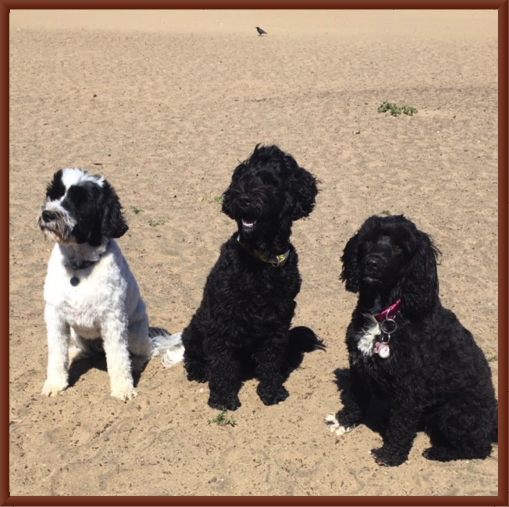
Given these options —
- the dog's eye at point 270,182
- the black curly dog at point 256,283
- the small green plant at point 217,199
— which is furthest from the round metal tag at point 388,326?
the small green plant at point 217,199

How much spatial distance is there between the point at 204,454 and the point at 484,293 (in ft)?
12.7

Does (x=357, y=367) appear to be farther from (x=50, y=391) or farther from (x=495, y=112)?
(x=495, y=112)

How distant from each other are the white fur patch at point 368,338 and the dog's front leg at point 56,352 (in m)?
2.24

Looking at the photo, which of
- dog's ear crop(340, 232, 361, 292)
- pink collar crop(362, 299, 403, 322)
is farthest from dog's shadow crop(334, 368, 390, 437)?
dog's ear crop(340, 232, 361, 292)

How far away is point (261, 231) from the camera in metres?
4.43

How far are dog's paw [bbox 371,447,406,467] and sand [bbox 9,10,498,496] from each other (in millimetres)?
47

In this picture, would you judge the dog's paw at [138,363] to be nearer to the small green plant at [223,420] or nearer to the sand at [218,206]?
the sand at [218,206]

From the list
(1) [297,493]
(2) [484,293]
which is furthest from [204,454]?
(2) [484,293]

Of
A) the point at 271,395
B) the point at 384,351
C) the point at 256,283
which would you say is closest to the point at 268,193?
the point at 256,283

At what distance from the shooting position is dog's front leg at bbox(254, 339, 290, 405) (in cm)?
492

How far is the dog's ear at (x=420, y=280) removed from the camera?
157 inches

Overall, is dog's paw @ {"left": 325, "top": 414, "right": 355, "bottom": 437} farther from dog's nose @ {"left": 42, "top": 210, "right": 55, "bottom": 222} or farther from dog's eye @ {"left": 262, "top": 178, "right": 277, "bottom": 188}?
dog's nose @ {"left": 42, "top": 210, "right": 55, "bottom": 222}

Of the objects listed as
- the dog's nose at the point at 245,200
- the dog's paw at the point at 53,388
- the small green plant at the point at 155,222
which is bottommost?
the dog's paw at the point at 53,388

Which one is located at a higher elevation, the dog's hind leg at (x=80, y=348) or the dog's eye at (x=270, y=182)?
the dog's eye at (x=270, y=182)
